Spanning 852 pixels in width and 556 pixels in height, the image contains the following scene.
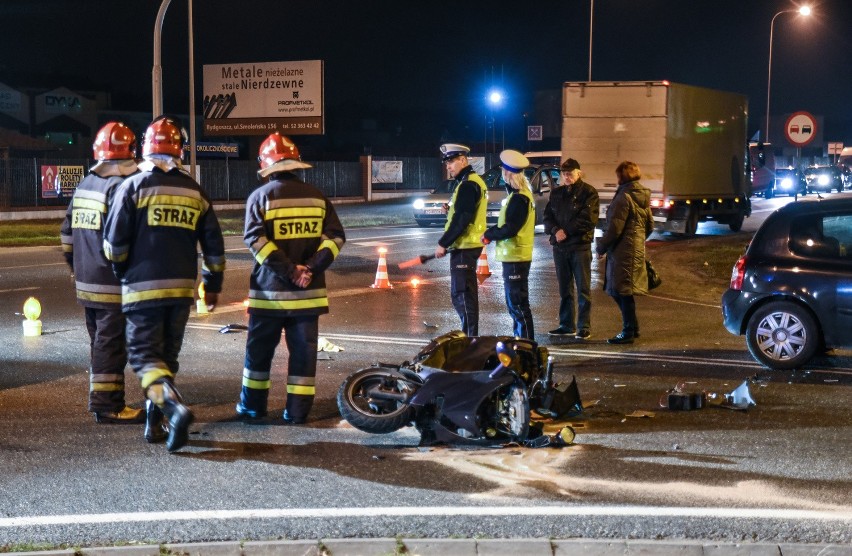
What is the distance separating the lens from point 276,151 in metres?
7.17

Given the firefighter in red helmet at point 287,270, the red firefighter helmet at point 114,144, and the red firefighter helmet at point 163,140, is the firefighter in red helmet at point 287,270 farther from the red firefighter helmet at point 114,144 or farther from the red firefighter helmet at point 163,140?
the red firefighter helmet at point 114,144

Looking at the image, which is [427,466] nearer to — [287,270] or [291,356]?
[291,356]

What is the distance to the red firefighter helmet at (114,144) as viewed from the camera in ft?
24.0

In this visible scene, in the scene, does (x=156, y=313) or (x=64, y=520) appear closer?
(x=64, y=520)

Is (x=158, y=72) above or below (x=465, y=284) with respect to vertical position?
above

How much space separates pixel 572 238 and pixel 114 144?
544 cm

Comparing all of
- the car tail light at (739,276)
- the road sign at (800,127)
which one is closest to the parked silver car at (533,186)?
the road sign at (800,127)

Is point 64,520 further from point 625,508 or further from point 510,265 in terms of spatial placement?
point 510,265

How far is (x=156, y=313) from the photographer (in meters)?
6.68

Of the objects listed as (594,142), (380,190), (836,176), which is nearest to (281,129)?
(380,190)

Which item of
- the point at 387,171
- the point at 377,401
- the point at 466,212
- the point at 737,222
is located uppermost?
the point at 387,171

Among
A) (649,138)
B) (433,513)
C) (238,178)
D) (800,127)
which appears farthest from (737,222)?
(433,513)

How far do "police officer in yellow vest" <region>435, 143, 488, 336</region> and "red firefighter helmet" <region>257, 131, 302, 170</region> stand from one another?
2292 millimetres

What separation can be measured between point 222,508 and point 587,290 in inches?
263
